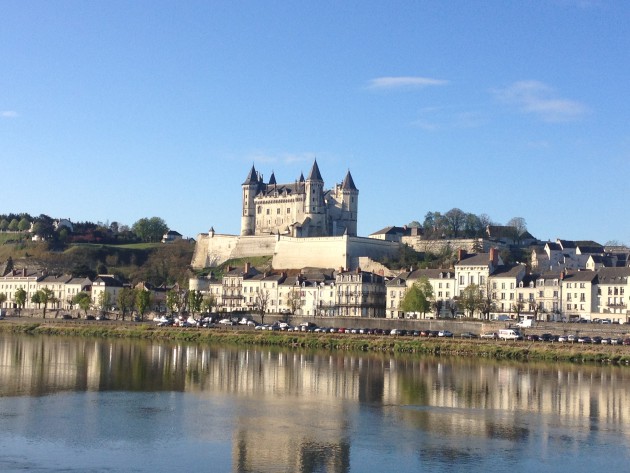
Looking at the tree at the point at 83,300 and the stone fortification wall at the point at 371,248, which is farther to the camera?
the stone fortification wall at the point at 371,248

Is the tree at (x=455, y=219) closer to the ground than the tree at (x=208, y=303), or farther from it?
farther from it

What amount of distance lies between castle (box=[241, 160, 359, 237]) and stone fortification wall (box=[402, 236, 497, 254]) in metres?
8.96

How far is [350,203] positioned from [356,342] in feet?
149

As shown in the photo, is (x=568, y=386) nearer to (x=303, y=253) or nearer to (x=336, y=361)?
(x=336, y=361)

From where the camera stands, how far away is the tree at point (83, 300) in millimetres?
69812

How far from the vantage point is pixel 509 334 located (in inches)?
1896

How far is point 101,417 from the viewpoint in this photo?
83.0ft

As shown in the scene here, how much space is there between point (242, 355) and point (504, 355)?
39.2ft

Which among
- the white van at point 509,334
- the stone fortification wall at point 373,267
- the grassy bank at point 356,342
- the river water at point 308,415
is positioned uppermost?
the stone fortification wall at point 373,267

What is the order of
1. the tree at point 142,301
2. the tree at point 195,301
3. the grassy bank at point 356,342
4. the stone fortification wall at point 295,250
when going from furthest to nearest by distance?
the stone fortification wall at point 295,250
the tree at point 142,301
the tree at point 195,301
the grassy bank at point 356,342

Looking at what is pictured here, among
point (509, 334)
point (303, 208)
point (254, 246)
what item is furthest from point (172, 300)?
point (303, 208)

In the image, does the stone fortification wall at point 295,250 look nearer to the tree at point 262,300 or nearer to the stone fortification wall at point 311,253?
the stone fortification wall at point 311,253

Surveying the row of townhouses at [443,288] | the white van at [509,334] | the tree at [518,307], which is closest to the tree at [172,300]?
the row of townhouses at [443,288]

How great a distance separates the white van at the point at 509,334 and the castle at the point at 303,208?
135 feet
